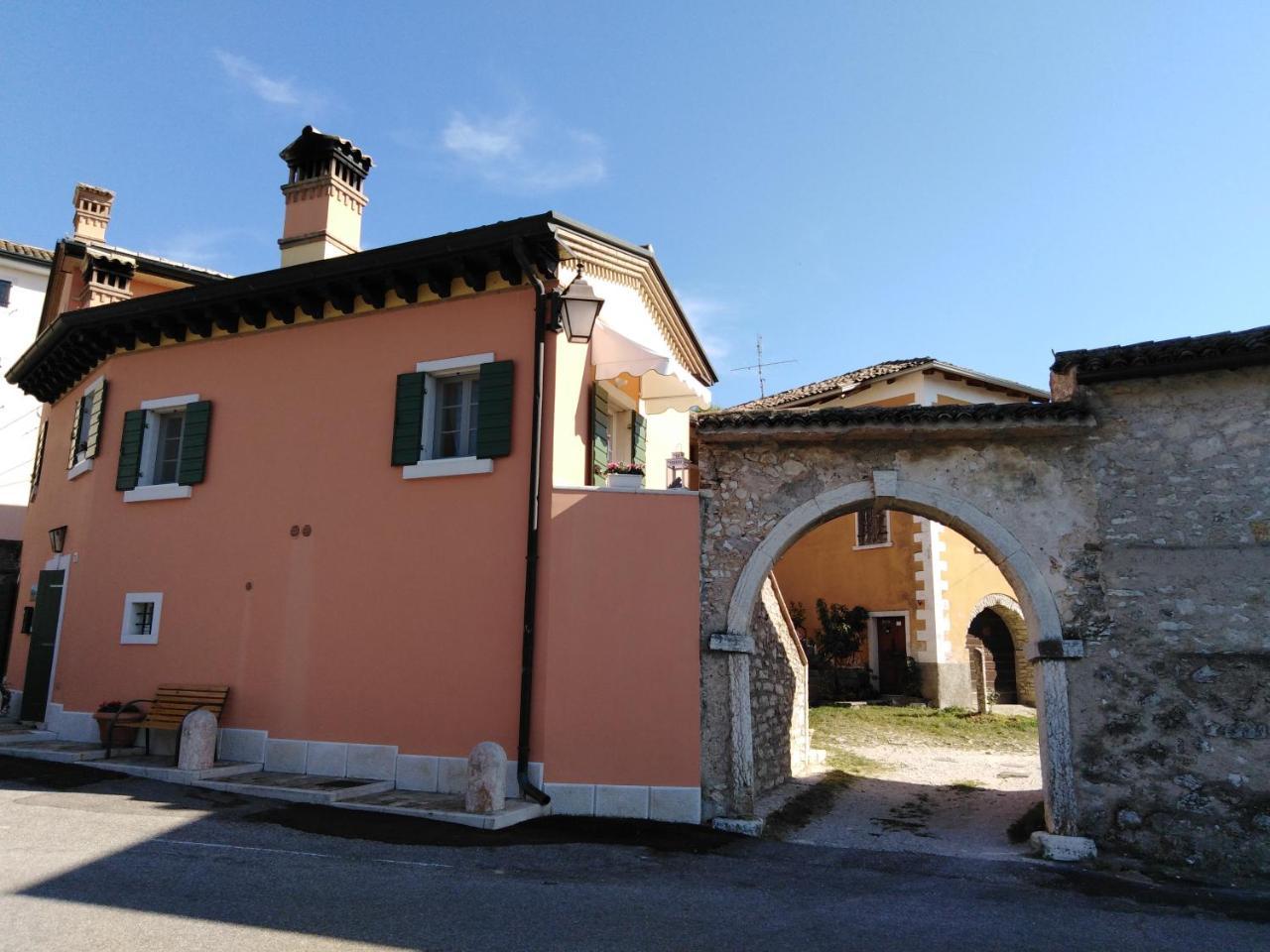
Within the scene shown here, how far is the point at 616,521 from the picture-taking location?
8969mm

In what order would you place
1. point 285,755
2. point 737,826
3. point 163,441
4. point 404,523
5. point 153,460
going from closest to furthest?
point 737,826 < point 404,523 < point 285,755 < point 153,460 < point 163,441

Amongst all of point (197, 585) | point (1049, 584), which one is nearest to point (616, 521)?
point (1049, 584)

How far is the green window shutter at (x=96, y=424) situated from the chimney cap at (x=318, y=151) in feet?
14.8

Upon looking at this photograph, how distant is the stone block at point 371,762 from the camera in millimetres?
9266

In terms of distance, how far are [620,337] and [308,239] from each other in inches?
235

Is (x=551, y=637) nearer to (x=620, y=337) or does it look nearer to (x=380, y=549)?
(x=380, y=549)

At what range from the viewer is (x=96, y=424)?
12367 millimetres

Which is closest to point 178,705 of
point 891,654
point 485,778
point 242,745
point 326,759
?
point 242,745

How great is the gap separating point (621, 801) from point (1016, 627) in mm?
15951

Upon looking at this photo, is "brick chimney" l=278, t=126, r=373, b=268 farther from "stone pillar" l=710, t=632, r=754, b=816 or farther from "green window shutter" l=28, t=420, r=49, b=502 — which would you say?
"stone pillar" l=710, t=632, r=754, b=816

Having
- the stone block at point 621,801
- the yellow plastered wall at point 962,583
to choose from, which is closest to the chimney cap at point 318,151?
the stone block at point 621,801

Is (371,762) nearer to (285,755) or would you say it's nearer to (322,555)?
(285,755)

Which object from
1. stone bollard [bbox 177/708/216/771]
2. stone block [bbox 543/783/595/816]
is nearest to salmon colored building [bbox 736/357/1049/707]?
stone block [bbox 543/783/595/816]

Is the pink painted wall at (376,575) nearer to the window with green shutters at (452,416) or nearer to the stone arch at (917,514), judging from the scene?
the window with green shutters at (452,416)
